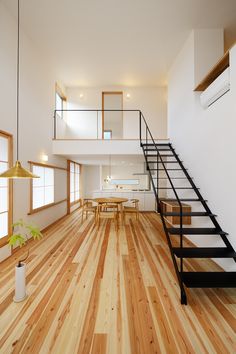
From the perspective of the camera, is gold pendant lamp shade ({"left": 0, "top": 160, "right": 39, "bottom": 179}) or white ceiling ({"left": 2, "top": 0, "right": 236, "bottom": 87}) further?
white ceiling ({"left": 2, "top": 0, "right": 236, "bottom": 87})

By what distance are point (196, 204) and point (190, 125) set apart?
1809mm

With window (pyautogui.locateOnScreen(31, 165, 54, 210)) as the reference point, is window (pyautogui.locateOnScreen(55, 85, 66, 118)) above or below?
above

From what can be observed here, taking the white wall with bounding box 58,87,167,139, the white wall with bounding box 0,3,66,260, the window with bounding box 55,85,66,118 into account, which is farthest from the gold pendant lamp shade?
the white wall with bounding box 58,87,167,139

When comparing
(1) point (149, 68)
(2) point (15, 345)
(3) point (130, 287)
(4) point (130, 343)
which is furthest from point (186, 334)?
(1) point (149, 68)

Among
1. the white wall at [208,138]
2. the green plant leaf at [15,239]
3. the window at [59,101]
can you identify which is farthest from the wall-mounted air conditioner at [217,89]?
the window at [59,101]

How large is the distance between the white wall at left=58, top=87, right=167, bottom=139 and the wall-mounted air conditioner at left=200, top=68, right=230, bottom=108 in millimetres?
3931

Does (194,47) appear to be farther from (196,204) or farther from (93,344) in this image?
(93,344)

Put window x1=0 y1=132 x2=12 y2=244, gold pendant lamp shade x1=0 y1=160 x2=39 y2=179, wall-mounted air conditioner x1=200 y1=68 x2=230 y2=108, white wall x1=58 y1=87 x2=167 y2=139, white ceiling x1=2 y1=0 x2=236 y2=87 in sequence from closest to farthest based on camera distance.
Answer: gold pendant lamp shade x1=0 y1=160 x2=39 y2=179 < wall-mounted air conditioner x1=200 y1=68 x2=230 y2=108 < window x1=0 y1=132 x2=12 y2=244 < white ceiling x1=2 y1=0 x2=236 y2=87 < white wall x1=58 y1=87 x2=167 y2=139

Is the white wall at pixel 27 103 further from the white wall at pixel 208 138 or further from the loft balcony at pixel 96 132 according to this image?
the white wall at pixel 208 138

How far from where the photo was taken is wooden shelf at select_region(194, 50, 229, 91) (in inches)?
102

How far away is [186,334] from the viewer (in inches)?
63.6

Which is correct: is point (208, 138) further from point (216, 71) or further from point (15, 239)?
point (15, 239)

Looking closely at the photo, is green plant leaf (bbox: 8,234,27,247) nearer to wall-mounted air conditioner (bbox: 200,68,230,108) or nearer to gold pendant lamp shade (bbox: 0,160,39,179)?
gold pendant lamp shade (bbox: 0,160,39,179)

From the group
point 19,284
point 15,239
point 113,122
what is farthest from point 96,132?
point 19,284
